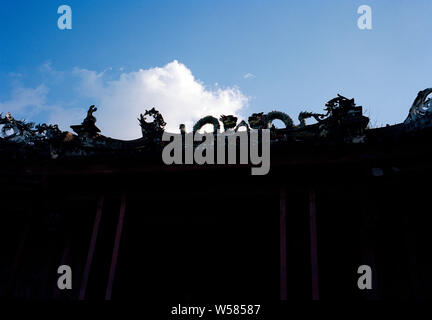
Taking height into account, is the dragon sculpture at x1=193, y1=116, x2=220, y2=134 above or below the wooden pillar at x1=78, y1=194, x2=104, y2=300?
above

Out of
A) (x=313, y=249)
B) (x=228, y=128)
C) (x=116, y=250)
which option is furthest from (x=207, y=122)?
(x=313, y=249)

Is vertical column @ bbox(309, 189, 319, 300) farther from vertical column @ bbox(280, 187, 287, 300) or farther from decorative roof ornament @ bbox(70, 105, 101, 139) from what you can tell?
decorative roof ornament @ bbox(70, 105, 101, 139)

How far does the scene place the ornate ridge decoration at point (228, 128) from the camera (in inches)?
305

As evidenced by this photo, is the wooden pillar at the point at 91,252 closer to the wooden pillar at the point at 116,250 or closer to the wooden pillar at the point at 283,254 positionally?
the wooden pillar at the point at 116,250

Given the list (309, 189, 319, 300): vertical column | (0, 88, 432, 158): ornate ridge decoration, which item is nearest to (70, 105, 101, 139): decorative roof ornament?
(0, 88, 432, 158): ornate ridge decoration

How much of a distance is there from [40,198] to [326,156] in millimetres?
6798

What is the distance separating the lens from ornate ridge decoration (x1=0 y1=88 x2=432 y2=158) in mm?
7734

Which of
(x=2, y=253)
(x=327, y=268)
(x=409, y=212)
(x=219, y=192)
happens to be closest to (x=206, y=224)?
(x=219, y=192)

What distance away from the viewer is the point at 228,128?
9086mm

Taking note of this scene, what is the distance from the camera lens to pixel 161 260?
9.26m

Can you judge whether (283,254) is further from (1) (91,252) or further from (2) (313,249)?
(1) (91,252)

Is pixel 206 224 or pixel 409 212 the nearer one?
pixel 409 212
